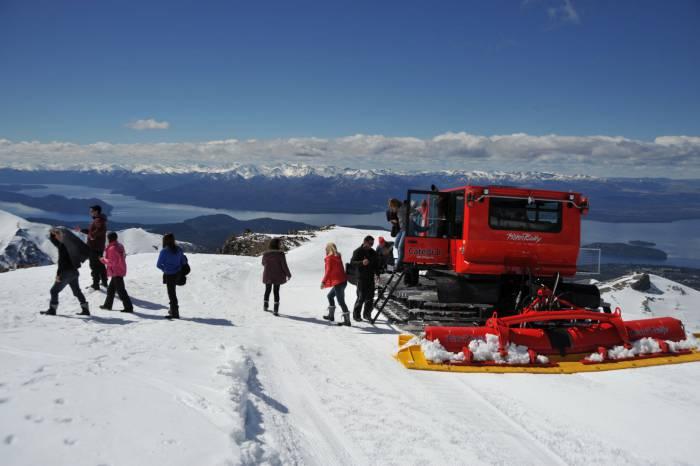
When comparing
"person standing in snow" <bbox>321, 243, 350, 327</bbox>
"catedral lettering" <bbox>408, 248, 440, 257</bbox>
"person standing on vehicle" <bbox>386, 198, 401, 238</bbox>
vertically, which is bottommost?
"person standing in snow" <bbox>321, 243, 350, 327</bbox>

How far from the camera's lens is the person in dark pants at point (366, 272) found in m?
11.0

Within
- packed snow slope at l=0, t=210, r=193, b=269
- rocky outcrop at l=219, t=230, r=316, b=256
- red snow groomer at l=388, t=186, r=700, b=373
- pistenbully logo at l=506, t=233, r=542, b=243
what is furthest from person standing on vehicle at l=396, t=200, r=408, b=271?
packed snow slope at l=0, t=210, r=193, b=269

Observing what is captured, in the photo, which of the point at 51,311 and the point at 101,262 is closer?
the point at 51,311

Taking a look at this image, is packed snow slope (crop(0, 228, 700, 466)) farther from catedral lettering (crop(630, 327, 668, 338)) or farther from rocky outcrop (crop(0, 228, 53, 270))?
rocky outcrop (crop(0, 228, 53, 270))

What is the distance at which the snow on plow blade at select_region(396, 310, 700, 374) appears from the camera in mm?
7410

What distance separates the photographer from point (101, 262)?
10320 millimetres

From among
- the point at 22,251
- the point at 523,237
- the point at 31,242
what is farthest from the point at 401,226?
the point at 31,242

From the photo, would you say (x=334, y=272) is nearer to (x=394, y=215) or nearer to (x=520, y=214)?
(x=394, y=215)

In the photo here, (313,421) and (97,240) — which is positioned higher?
(97,240)

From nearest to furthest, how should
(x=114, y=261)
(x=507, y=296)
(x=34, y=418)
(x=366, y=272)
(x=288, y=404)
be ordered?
(x=34, y=418) → (x=288, y=404) → (x=114, y=261) → (x=507, y=296) → (x=366, y=272)

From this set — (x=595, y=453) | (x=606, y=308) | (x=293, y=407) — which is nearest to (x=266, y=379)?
(x=293, y=407)

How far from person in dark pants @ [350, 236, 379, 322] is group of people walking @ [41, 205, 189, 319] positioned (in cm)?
395

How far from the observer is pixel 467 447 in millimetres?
4715

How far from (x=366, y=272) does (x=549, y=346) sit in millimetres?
4543
